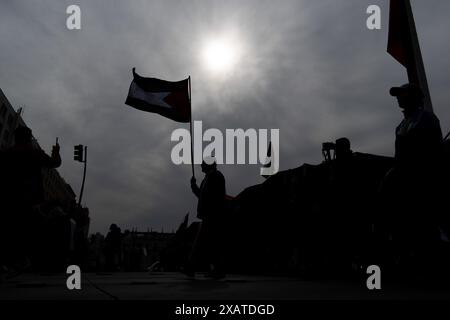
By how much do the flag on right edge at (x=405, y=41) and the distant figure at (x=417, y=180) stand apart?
2.95 metres

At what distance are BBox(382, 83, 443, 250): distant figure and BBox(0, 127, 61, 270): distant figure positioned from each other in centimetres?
371

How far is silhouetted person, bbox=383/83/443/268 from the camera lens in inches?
142

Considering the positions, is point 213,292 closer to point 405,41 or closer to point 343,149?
point 343,149

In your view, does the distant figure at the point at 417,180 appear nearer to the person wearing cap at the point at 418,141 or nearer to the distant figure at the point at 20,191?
the person wearing cap at the point at 418,141

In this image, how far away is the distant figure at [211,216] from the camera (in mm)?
5895

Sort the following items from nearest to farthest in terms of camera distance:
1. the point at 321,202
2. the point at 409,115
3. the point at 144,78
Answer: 1. the point at 409,115
2. the point at 321,202
3. the point at 144,78

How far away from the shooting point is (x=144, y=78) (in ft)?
28.9

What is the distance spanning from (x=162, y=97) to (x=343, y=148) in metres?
4.28

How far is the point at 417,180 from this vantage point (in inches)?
144

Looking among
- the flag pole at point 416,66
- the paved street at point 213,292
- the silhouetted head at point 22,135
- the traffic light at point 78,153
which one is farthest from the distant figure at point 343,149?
the traffic light at point 78,153
